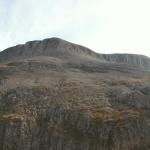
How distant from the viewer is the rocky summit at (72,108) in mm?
62206

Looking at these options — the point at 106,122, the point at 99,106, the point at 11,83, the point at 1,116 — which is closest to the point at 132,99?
the point at 99,106

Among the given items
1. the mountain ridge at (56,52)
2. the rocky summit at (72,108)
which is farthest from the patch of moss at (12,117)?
the mountain ridge at (56,52)

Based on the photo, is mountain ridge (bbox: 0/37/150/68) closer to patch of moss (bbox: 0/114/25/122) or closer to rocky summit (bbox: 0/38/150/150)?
rocky summit (bbox: 0/38/150/150)

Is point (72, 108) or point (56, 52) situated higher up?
point (56, 52)

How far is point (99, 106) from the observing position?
7388cm

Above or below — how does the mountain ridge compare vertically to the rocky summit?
above

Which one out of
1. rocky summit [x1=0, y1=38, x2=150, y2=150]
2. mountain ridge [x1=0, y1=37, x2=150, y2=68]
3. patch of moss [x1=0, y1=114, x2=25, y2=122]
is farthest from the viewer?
mountain ridge [x1=0, y1=37, x2=150, y2=68]

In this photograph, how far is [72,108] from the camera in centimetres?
7188

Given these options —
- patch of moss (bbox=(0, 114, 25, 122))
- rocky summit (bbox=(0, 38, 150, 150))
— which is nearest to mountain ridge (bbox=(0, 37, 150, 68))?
rocky summit (bbox=(0, 38, 150, 150))

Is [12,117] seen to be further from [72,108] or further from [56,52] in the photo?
[56,52]

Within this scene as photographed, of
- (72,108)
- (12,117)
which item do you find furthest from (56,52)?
(12,117)

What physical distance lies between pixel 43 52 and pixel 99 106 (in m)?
70.2

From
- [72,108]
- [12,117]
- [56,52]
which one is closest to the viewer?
[12,117]

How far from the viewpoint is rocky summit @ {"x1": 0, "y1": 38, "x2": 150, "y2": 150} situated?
204 feet
